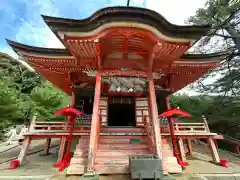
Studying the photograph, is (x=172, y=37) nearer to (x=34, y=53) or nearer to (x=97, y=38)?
(x=97, y=38)

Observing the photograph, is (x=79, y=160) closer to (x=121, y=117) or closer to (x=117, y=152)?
(x=117, y=152)

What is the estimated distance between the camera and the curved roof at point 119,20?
15.0 feet

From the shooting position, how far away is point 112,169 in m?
5.01

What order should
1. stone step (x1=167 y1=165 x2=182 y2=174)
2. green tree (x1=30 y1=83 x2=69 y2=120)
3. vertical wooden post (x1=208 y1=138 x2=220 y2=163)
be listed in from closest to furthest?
stone step (x1=167 y1=165 x2=182 y2=174) → vertical wooden post (x1=208 y1=138 x2=220 y2=163) → green tree (x1=30 y1=83 x2=69 y2=120)

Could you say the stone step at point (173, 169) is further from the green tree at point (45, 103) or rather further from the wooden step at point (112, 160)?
the green tree at point (45, 103)

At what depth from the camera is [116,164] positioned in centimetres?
511

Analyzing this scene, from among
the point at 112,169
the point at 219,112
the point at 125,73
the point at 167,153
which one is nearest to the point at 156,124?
the point at 167,153

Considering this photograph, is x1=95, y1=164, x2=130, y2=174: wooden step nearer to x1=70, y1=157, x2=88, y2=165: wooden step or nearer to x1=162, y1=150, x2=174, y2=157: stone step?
x1=70, y1=157, x2=88, y2=165: wooden step

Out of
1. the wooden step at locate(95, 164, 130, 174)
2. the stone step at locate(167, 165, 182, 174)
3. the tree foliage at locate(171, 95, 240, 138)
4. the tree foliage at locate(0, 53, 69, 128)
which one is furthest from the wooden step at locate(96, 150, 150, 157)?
the tree foliage at locate(0, 53, 69, 128)

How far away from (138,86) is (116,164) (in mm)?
3182

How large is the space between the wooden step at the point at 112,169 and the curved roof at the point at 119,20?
4479 mm

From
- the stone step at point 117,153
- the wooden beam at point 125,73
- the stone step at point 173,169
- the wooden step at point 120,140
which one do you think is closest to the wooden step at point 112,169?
the stone step at point 117,153

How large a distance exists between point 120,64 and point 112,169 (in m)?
4.12

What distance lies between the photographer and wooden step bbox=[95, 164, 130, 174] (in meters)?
4.96
